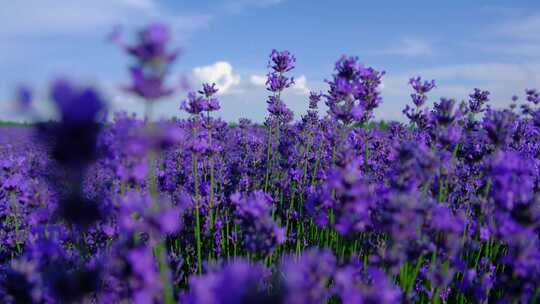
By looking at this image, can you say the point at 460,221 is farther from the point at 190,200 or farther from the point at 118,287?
the point at 190,200

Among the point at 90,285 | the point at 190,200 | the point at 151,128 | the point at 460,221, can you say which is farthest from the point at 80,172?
the point at 190,200

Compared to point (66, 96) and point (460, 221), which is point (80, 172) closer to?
point (66, 96)

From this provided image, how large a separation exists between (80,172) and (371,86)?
2387mm

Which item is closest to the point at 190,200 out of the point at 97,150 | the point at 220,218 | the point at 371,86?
the point at 220,218

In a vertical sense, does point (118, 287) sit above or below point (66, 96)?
below

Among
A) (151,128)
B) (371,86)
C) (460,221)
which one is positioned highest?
(371,86)

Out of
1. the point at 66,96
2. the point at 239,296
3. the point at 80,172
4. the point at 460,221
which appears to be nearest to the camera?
the point at 239,296

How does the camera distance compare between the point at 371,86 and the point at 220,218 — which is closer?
the point at 371,86

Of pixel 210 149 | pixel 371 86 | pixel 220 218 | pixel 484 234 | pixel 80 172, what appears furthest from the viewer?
pixel 220 218

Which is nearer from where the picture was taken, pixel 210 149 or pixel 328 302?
pixel 328 302

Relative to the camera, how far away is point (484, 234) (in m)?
2.65

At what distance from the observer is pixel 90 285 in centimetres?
165

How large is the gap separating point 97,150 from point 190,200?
208 cm

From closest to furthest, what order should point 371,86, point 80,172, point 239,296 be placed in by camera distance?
point 239,296, point 80,172, point 371,86
